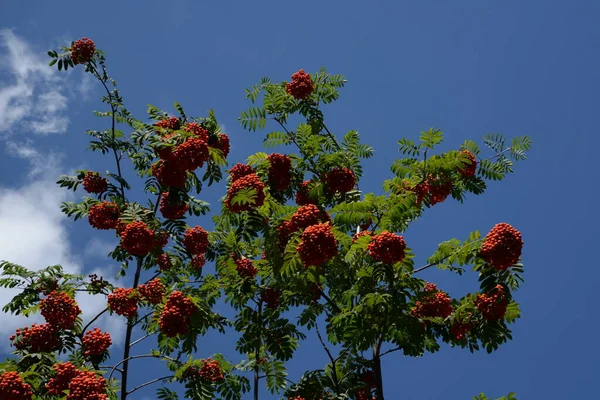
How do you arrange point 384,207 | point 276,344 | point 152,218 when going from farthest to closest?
1. point 152,218
2. point 276,344
3. point 384,207

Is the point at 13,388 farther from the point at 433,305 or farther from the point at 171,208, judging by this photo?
the point at 433,305

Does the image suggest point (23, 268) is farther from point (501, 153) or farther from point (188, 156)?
point (501, 153)

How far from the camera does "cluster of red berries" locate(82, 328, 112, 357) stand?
985 cm

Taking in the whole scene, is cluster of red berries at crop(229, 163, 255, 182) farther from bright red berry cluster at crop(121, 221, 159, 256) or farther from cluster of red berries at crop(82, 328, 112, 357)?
cluster of red berries at crop(82, 328, 112, 357)

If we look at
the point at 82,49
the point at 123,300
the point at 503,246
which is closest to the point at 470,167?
the point at 503,246

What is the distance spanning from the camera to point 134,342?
1088cm

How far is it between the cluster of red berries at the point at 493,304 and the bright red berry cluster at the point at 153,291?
5043 mm

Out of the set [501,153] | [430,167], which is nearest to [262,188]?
[430,167]

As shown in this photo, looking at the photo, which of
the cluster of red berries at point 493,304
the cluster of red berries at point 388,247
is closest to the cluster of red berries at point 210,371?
the cluster of red berries at point 388,247

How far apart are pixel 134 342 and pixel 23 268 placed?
2.34 metres

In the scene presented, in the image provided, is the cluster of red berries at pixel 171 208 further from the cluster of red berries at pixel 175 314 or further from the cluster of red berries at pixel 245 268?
the cluster of red berries at pixel 175 314

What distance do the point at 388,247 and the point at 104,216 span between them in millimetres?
5806

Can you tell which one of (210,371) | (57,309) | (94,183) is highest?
(94,183)

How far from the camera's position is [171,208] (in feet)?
37.1
